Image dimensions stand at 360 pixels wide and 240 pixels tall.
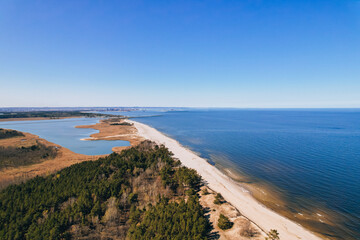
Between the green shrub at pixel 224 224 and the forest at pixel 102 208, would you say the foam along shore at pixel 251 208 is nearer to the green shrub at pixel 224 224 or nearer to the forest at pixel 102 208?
the green shrub at pixel 224 224

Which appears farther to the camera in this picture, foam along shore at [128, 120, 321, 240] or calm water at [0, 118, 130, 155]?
calm water at [0, 118, 130, 155]

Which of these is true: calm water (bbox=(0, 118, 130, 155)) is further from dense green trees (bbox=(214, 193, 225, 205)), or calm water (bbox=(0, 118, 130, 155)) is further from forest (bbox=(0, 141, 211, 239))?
dense green trees (bbox=(214, 193, 225, 205))

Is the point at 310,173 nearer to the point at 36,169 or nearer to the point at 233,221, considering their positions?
the point at 233,221

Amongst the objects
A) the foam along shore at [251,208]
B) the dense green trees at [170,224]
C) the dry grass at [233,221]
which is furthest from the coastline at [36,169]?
the foam along shore at [251,208]

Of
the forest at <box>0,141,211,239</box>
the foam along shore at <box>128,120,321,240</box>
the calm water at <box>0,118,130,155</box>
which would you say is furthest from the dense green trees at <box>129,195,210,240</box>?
the calm water at <box>0,118,130,155</box>

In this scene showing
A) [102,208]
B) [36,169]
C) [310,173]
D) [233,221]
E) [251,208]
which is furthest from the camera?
[36,169]

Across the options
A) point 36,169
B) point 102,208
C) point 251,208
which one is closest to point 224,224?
point 251,208

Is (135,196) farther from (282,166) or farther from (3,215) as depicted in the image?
(282,166)

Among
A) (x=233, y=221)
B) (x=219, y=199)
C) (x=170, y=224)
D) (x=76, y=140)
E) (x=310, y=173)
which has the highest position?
(x=170, y=224)

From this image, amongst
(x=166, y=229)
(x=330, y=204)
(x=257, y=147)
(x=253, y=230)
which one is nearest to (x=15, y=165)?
(x=166, y=229)
